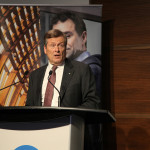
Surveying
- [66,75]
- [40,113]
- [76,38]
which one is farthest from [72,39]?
[40,113]

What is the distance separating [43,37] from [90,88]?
58 centimetres

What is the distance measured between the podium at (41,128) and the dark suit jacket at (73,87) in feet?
2.28

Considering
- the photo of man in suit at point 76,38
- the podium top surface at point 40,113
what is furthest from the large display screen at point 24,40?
the podium top surface at point 40,113

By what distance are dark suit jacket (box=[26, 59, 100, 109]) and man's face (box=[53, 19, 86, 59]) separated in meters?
0.08

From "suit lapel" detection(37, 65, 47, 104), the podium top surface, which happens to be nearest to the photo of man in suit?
"suit lapel" detection(37, 65, 47, 104)

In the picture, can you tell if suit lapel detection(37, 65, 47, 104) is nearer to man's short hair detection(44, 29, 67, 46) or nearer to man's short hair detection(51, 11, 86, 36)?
man's short hair detection(44, 29, 67, 46)

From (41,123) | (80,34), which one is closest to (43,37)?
(80,34)

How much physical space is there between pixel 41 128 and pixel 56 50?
3.40 ft

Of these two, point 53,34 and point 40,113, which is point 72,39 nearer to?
point 53,34

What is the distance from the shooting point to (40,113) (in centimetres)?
125

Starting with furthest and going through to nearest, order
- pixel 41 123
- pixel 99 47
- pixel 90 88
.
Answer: pixel 99 47
pixel 90 88
pixel 41 123

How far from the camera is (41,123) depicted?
126cm

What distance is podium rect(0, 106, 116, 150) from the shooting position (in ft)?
4.03

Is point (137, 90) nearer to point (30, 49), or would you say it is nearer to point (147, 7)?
point (147, 7)
